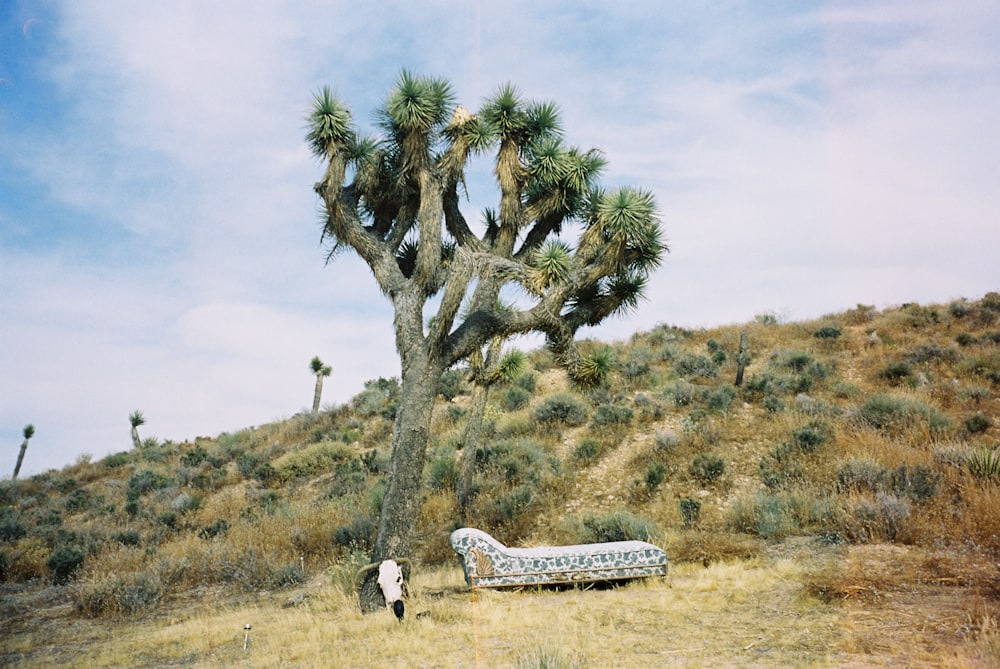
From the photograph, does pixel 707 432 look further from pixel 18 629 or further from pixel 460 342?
pixel 18 629

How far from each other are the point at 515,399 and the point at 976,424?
12.4 m

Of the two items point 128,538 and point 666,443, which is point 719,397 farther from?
point 128,538

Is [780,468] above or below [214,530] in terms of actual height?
below

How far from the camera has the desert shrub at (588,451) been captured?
51.8 feet

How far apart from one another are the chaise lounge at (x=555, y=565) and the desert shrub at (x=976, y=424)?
9.71 metres

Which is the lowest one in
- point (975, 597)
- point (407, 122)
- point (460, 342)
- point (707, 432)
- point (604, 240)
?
point (975, 597)

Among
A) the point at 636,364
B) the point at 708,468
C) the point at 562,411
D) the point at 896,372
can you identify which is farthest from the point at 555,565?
the point at 896,372

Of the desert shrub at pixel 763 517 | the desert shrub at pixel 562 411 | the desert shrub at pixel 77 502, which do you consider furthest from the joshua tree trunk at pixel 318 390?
the desert shrub at pixel 763 517

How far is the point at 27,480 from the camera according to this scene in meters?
25.4

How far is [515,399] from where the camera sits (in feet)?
67.2

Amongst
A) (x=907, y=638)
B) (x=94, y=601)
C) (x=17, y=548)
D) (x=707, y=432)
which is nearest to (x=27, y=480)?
(x=17, y=548)

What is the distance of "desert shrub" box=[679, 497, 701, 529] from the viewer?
38.5 feet

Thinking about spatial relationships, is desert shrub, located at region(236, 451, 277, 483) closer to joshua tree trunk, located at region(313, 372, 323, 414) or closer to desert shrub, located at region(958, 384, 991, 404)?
joshua tree trunk, located at region(313, 372, 323, 414)

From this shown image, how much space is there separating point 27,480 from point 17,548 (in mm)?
14029
